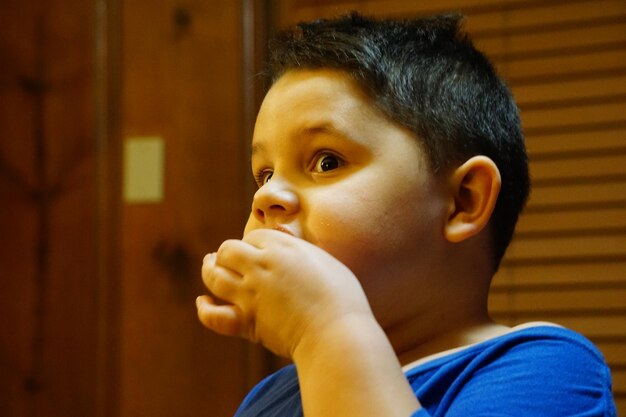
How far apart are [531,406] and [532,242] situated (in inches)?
32.3

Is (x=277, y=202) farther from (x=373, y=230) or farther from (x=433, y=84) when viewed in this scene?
(x=433, y=84)

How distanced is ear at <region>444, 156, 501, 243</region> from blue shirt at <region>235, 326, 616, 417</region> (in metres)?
0.11

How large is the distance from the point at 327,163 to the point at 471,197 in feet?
0.46

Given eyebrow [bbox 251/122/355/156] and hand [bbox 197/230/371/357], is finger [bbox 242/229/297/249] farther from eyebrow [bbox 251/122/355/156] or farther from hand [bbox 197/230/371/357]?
eyebrow [bbox 251/122/355/156]

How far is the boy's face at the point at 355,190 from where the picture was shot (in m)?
0.75

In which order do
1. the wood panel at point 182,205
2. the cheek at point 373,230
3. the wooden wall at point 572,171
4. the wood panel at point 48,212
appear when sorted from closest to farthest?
the cheek at point 373,230, the wooden wall at point 572,171, the wood panel at point 182,205, the wood panel at point 48,212

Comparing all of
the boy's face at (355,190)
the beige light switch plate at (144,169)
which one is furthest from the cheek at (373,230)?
the beige light switch plate at (144,169)

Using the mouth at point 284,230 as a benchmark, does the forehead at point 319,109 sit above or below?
above

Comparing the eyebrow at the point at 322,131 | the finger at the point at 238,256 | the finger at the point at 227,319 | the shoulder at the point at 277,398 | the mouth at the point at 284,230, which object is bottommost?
the shoulder at the point at 277,398

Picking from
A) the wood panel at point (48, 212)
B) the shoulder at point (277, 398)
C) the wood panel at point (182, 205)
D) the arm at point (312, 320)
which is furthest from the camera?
the wood panel at point (48, 212)

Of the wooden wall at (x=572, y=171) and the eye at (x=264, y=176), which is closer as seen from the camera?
the eye at (x=264, y=176)

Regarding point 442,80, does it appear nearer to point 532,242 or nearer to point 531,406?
point 531,406

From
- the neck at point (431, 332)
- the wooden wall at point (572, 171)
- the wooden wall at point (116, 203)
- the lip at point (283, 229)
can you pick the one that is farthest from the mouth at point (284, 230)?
the wooden wall at point (116, 203)

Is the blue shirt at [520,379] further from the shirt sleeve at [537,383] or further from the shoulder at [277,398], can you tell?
the shoulder at [277,398]
